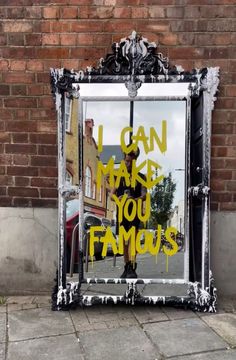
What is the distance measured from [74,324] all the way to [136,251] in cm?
92

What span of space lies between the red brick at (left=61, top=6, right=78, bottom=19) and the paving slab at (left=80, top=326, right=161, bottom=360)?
316 centimetres

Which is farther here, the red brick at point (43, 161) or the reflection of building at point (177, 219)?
the red brick at point (43, 161)

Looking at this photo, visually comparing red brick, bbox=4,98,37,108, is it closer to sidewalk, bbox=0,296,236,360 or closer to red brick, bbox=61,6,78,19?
red brick, bbox=61,6,78,19

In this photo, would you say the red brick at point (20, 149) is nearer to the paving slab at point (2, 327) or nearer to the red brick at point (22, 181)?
the red brick at point (22, 181)

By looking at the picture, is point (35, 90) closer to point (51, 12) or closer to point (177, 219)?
point (51, 12)

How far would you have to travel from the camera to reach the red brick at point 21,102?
176 inches

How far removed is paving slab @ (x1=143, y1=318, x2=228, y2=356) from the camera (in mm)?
3389

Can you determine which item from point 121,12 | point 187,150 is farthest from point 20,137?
point 187,150

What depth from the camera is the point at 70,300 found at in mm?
4168

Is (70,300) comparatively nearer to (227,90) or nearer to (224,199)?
(224,199)

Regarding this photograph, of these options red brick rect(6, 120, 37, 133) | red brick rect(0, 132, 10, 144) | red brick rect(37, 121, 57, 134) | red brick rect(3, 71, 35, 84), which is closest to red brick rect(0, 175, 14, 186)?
red brick rect(0, 132, 10, 144)

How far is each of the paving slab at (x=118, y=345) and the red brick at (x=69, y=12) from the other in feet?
A: 10.4

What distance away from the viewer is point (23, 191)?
4.56 metres

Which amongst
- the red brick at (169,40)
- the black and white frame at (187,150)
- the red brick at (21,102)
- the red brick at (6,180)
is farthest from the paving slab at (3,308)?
the red brick at (169,40)
